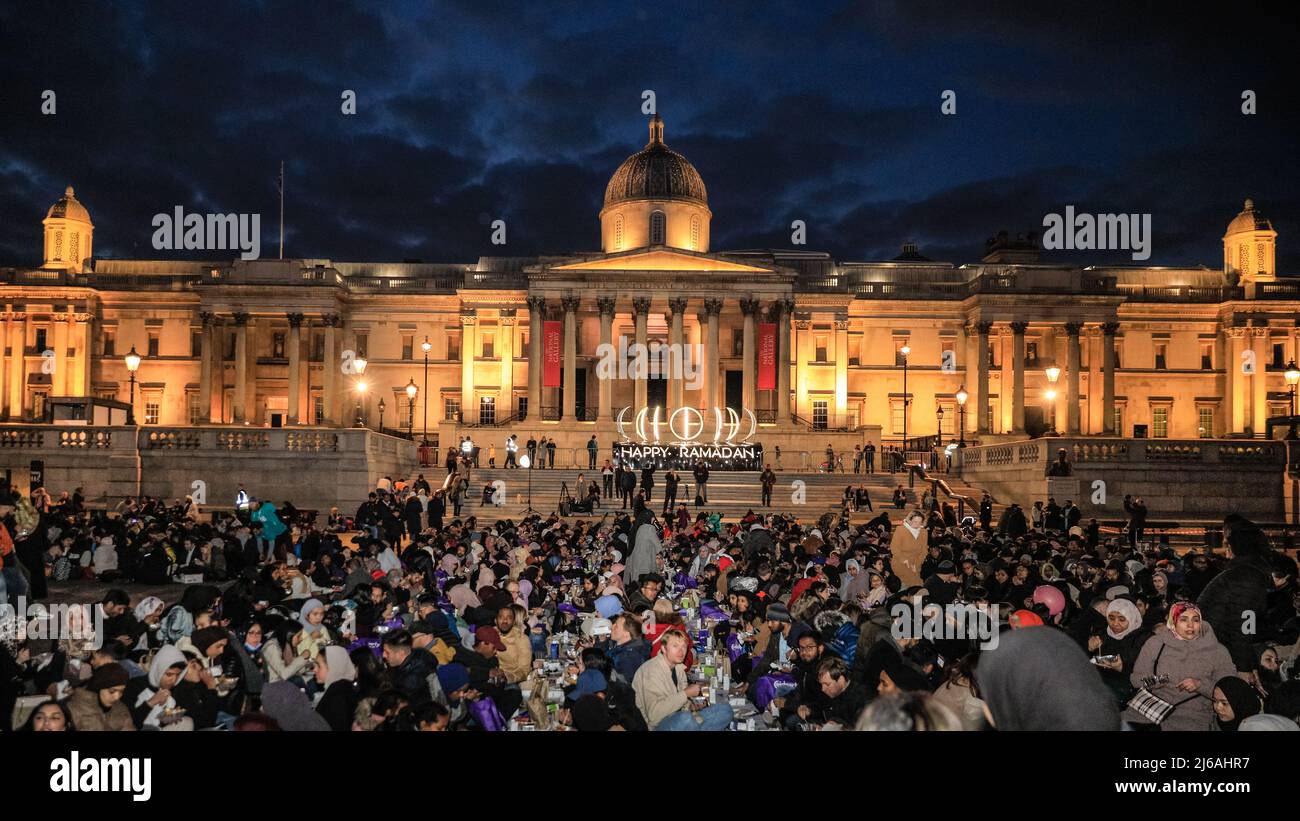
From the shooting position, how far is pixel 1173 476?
35.2m

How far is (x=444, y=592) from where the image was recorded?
49.7 ft

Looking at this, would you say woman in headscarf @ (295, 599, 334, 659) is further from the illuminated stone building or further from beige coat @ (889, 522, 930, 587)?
the illuminated stone building

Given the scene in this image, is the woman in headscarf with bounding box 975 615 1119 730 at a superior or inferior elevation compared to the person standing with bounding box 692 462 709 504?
superior

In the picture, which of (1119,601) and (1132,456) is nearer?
(1119,601)

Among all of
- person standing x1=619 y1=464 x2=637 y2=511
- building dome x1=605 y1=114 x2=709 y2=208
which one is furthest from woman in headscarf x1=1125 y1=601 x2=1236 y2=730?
building dome x1=605 y1=114 x2=709 y2=208

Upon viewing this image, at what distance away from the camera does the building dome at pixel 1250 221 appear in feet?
215

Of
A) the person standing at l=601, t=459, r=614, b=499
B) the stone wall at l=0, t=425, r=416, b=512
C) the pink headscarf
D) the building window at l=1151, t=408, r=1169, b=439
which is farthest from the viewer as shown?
the building window at l=1151, t=408, r=1169, b=439

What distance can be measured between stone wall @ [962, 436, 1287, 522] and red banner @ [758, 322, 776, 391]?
21082 mm

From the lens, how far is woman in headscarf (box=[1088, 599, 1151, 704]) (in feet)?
34.2

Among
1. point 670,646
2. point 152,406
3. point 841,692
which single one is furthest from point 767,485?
point 152,406
